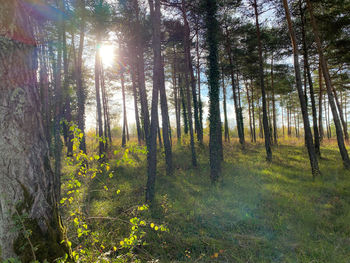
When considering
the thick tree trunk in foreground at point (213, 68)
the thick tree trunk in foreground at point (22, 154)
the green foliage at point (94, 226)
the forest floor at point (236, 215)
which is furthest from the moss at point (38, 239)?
the thick tree trunk in foreground at point (213, 68)

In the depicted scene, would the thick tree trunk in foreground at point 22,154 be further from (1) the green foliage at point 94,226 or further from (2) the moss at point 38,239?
(1) the green foliage at point 94,226

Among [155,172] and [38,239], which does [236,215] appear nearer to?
[155,172]

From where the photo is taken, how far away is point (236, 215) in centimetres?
552

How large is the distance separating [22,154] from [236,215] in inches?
217

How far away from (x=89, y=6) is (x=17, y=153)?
11.5m

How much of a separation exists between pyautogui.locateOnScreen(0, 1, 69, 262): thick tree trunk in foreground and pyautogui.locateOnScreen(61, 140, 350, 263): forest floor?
69cm

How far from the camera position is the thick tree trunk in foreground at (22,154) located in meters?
1.78

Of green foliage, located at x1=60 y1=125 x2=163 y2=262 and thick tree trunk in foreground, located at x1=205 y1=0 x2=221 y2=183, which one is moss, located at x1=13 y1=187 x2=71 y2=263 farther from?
thick tree trunk in foreground, located at x1=205 y1=0 x2=221 y2=183

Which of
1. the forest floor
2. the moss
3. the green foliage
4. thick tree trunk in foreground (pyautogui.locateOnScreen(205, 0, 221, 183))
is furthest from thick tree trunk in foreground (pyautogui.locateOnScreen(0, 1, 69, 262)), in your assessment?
thick tree trunk in foreground (pyautogui.locateOnScreen(205, 0, 221, 183))

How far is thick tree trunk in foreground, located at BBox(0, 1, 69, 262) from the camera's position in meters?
1.78

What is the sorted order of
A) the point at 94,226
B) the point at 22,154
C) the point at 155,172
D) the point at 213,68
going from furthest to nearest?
1. the point at 213,68
2. the point at 155,172
3. the point at 94,226
4. the point at 22,154

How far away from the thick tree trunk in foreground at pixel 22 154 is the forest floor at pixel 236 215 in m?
0.69

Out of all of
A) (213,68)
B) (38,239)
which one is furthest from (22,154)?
(213,68)

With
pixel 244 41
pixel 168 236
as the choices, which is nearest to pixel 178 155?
pixel 168 236
